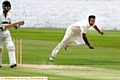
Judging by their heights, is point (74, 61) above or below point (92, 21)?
below

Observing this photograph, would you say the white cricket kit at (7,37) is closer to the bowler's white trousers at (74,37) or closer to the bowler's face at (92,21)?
the bowler's face at (92,21)

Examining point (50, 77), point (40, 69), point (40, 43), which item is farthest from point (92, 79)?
point (40, 43)

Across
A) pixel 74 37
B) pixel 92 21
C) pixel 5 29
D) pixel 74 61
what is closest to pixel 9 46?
pixel 5 29

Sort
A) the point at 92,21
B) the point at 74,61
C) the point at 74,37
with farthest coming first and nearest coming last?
1. the point at 74,61
2. the point at 74,37
3. the point at 92,21

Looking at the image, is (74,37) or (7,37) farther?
(74,37)

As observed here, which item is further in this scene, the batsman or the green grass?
the batsman

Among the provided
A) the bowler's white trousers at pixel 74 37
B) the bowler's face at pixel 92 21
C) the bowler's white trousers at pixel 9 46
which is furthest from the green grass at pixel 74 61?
the bowler's face at pixel 92 21

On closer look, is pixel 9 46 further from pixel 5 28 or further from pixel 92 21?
pixel 92 21

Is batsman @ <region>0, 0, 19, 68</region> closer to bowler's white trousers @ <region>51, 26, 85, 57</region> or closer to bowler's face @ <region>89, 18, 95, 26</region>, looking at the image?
bowler's face @ <region>89, 18, 95, 26</region>

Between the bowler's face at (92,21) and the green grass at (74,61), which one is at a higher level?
the bowler's face at (92,21)

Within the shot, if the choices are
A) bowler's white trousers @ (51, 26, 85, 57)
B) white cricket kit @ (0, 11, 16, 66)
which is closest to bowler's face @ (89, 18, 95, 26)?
bowler's white trousers @ (51, 26, 85, 57)

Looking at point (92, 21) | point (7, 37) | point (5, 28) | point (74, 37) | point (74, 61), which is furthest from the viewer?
point (74, 61)

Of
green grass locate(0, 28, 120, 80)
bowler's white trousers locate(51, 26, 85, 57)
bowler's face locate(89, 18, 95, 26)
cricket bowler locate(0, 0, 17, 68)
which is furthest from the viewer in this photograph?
bowler's white trousers locate(51, 26, 85, 57)

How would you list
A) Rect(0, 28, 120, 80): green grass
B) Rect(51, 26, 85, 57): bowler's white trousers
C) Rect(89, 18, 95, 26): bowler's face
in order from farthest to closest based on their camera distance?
Rect(51, 26, 85, 57): bowler's white trousers
Rect(89, 18, 95, 26): bowler's face
Rect(0, 28, 120, 80): green grass
